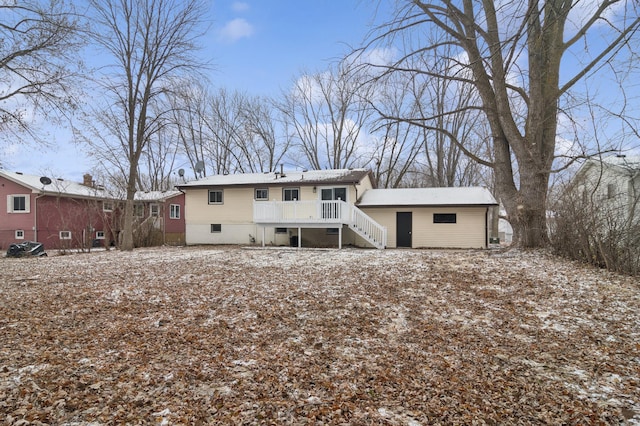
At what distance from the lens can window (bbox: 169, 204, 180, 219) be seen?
84.5 ft

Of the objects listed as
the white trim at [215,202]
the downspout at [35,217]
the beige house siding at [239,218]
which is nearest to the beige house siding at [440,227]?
the beige house siding at [239,218]

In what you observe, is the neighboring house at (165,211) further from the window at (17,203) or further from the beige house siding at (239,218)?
the window at (17,203)

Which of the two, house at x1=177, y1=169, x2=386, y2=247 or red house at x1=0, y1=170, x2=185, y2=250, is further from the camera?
red house at x1=0, y1=170, x2=185, y2=250

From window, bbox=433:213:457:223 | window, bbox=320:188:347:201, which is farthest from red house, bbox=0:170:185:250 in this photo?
window, bbox=433:213:457:223

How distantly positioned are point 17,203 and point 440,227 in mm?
23837

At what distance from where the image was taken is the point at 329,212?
15344mm

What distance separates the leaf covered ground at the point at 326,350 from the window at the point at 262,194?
10.4 metres

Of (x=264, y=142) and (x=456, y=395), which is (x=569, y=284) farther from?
(x=264, y=142)

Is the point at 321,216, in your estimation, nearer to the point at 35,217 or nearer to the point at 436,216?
the point at 436,216

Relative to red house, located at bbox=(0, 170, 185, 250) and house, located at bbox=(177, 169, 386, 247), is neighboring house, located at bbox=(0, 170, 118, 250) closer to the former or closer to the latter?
red house, located at bbox=(0, 170, 185, 250)

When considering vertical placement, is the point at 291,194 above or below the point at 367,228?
above

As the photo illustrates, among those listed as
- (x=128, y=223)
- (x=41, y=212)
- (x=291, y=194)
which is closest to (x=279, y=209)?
(x=291, y=194)

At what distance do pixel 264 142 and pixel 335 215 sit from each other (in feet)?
63.3

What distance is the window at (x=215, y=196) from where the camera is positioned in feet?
61.6
